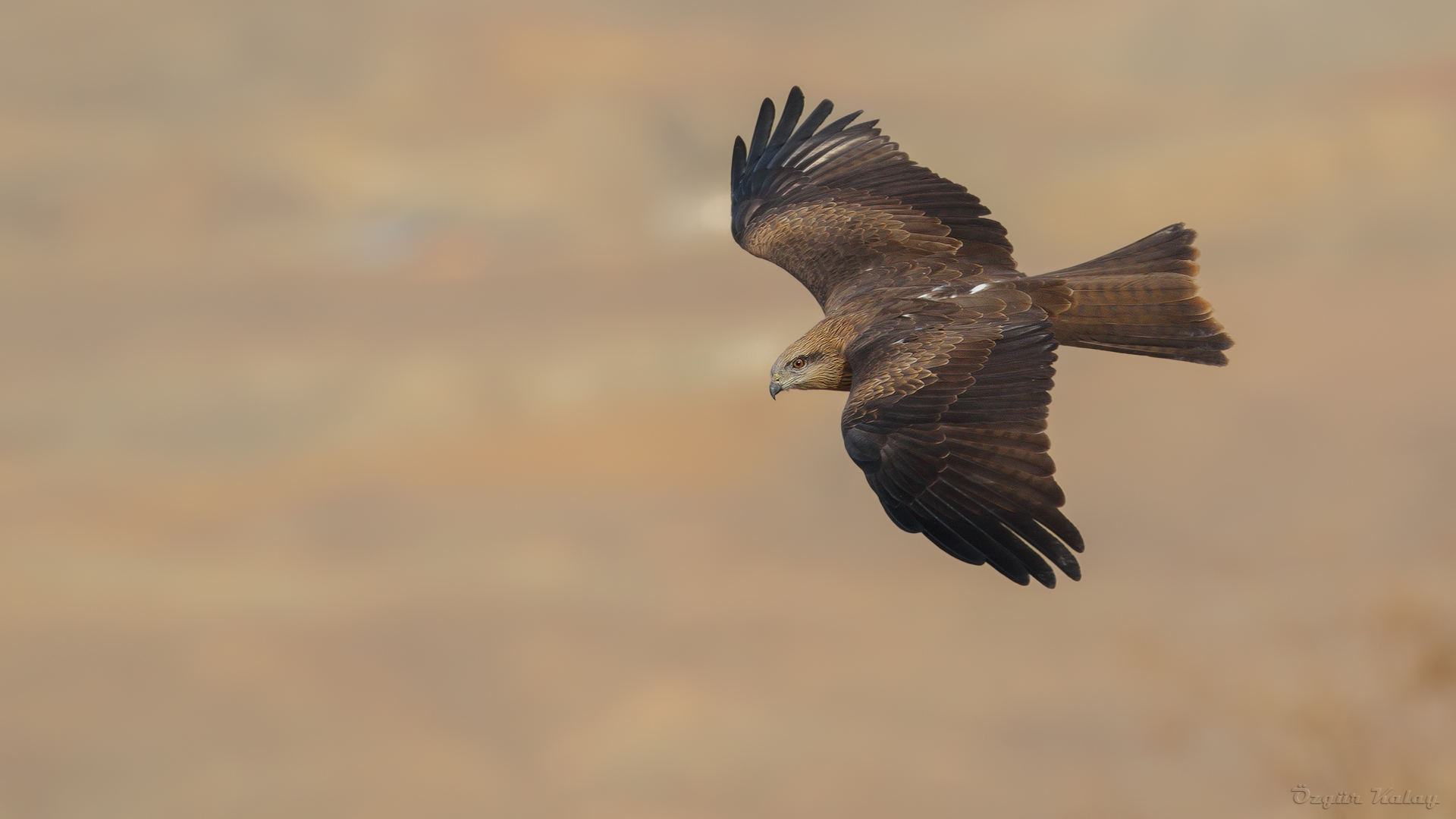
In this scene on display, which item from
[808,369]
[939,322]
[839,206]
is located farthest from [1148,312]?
[839,206]

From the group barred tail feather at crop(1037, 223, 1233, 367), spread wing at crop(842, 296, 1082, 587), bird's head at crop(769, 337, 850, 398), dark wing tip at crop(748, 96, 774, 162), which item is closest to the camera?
spread wing at crop(842, 296, 1082, 587)

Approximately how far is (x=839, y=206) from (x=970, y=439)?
611 cm

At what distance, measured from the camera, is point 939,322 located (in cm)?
1521

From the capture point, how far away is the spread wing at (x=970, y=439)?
1245 centimetres

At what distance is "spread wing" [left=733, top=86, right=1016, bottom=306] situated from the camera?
17453 mm

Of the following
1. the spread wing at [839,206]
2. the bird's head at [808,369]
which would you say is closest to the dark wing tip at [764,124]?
the spread wing at [839,206]

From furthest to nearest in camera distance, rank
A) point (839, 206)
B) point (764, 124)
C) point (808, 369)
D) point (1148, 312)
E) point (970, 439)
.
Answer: point (764, 124)
point (839, 206)
point (808, 369)
point (1148, 312)
point (970, 439)

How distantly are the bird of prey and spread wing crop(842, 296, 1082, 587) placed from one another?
0.05 ft

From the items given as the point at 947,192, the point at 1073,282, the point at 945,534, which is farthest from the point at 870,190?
the point at 945,534

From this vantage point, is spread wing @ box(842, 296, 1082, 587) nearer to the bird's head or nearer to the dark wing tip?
the bird's head

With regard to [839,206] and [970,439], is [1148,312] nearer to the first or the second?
[970,439]

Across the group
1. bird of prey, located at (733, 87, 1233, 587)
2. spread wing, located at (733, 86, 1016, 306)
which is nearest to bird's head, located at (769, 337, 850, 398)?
bird of prey, located at (733, 87, 1233, 587)

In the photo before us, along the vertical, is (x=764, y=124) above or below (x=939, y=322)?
above

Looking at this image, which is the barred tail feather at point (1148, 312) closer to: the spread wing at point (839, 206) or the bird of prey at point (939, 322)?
the bird of prey at point (939, 322)
